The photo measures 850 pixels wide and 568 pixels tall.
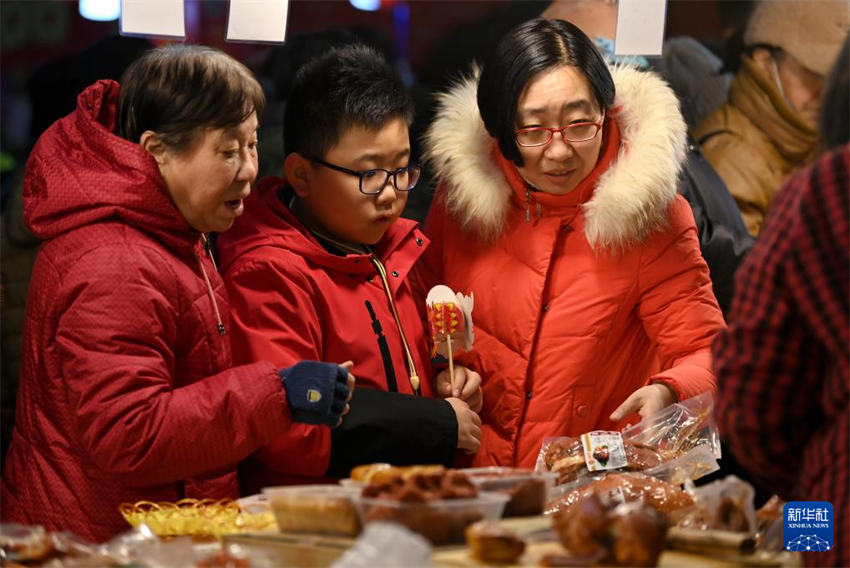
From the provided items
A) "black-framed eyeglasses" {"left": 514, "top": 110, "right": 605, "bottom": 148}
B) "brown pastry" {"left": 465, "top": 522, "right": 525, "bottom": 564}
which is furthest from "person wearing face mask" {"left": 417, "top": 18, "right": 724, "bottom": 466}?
"brown pastry" {"left": 465, "top": 522, "right": 525, "bottom": 564}

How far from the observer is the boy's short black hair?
3.11 metres

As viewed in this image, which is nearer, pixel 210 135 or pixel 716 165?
pixel 210 135

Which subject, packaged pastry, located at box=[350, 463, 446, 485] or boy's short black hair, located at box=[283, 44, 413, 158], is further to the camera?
boy's short black hair, located at box=[283, 44, 413, 158]

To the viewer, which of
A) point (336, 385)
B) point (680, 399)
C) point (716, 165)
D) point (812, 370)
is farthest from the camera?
point (716, 165)

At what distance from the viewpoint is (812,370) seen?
1878 mm

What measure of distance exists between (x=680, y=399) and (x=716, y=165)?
69.9 inches

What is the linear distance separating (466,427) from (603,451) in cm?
39

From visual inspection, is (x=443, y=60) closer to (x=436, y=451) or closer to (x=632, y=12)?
(x=632, y=12)

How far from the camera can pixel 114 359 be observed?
94.6 inches

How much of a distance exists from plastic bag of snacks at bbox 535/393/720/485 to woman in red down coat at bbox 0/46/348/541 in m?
0.71

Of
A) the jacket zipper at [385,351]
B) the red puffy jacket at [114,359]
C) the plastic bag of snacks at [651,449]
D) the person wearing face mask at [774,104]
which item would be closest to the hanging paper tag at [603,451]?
the plastic bag of snacks at [651,449]

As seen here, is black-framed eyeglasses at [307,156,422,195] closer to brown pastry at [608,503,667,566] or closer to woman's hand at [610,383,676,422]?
woman's hand at [610,383,676,422]

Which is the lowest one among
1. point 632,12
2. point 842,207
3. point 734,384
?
point 734,384

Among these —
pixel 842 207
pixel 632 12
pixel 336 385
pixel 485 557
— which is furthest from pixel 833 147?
pixel 632 12
